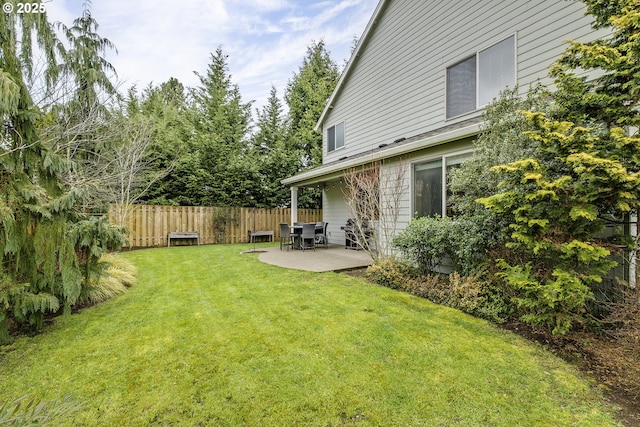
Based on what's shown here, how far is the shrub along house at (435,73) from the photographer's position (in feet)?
18.3

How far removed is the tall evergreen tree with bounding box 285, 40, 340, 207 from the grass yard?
13.0 metres

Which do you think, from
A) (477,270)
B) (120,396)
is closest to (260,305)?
(120,396)

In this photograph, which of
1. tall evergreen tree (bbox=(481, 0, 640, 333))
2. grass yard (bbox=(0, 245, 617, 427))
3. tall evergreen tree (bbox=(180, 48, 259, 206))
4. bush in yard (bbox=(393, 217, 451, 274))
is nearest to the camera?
grass yard (bbox=(0, 245, 617, 427))

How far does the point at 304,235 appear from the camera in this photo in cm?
993

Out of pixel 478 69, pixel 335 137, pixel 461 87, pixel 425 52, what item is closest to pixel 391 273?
pixel 461 87

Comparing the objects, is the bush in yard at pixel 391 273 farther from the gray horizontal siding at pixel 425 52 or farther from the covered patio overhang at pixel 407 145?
the gray horizontal siding at pixel 425 52

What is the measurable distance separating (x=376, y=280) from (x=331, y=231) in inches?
275

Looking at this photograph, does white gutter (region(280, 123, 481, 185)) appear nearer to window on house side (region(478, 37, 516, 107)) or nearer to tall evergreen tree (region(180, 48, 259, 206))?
window on house side (region(478, 37, 516, 107))

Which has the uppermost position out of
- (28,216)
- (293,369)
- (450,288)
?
(28,216)

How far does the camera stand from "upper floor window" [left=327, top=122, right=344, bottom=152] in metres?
11.7

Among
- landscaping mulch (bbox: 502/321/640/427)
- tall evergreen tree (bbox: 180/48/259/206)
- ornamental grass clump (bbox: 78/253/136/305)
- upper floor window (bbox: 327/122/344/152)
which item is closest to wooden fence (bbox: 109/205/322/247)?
tall evergreen tree (bbox: 180/48/259/206)

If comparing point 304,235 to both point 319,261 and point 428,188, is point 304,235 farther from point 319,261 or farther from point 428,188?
point 428,188

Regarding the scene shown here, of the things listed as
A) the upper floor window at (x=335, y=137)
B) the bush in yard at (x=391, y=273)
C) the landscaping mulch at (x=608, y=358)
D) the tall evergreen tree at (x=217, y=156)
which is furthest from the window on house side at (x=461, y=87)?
the tall evergreen tree at (x=217, y=156)

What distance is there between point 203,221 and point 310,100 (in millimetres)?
11079
